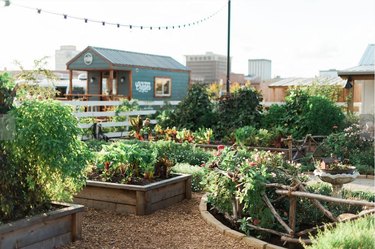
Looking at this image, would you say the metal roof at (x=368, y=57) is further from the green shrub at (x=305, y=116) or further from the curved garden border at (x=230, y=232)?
the curved garden border at (x=230, y=232)

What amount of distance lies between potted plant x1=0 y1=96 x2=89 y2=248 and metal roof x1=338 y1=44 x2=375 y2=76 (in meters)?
11.4

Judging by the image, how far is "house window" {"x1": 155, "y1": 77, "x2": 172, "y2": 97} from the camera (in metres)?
24.2

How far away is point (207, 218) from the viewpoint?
5617mm

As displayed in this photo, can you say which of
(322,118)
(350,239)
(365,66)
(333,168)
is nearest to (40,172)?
(350,239)

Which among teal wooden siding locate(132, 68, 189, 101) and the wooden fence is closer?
the wooden fence

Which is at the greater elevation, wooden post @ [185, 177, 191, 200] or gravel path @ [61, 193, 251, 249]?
wooden post @ [185, 177, 191, 200]

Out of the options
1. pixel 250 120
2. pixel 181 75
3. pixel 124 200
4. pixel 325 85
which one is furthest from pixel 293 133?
pixel 181 75

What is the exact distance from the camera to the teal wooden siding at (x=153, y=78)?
75.2ft

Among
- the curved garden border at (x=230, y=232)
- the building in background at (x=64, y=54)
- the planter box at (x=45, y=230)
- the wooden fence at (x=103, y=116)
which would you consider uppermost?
the building in background at (x=64, y=54)

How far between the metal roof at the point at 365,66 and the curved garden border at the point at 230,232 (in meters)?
9.97

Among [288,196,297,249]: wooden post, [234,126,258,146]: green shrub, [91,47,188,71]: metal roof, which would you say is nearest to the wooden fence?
[234,126,258,146]: green shrub

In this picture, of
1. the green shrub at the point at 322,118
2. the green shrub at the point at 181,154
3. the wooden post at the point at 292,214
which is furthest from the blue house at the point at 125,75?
the wooden post at the point at 292,214

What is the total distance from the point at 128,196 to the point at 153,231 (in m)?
0.79

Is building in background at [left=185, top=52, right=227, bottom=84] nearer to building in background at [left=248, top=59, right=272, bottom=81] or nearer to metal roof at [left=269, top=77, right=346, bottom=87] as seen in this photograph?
building in background at [left=248, top=59, right=272, bottom=81]
